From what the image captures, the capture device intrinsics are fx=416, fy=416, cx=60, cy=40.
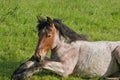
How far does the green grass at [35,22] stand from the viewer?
10400 mm

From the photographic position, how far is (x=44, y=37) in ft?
29.3

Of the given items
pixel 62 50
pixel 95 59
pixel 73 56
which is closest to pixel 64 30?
pixel 62 50

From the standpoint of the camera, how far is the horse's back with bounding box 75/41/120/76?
9.51 meters

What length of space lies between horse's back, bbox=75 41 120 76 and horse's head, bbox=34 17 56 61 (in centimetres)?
92

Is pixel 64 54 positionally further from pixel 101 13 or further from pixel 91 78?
pixel 101 13

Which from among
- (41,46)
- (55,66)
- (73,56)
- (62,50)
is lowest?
(55,66)

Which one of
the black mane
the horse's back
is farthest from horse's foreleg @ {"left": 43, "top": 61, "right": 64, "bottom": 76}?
the black mane

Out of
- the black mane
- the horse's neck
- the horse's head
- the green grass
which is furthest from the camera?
the green grass

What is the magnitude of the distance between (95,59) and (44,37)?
140cm

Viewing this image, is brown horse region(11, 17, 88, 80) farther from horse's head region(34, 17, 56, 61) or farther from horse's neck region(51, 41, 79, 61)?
horse's neck region(51, 41, 79, 61)

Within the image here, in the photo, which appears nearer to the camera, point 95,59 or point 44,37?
point 44,37

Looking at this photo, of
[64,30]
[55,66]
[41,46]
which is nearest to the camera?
[41,46]

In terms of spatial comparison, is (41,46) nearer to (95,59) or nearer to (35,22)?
(95,59)

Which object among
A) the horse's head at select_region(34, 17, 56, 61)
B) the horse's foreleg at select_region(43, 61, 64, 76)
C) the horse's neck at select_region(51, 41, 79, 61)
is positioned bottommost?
the horse's foreleg at select_region(43, 61, 64, 76)
